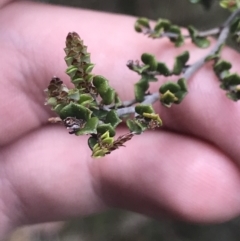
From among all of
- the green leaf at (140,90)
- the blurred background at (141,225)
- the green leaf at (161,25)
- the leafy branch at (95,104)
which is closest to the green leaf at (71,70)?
the leafy branch at (95,104)

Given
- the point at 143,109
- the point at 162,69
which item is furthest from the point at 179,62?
the point at 143,109

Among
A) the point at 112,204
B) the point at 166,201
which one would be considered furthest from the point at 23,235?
the point at 166,201

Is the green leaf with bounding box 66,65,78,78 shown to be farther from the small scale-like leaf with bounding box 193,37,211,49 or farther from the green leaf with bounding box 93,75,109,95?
the small scale-like leaf with bounding box 193,37,211,49

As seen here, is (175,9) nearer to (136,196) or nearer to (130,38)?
(130,38)

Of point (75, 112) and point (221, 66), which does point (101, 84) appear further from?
point (221, 66)

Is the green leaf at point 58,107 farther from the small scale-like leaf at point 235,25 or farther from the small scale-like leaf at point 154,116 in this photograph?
the small scale-like leaf at point 235,25

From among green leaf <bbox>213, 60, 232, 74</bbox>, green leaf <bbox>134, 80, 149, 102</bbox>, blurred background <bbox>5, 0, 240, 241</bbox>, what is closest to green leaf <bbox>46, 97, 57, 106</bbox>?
green leaf <bbox>134, 80, 149, 102</bbox>

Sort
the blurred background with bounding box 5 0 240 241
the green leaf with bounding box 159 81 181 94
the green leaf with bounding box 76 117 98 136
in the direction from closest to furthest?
the green leaf with bounding box 76 117 98 136
the green leaf with bounding box 159 81 181 94
the blurred background with bounding box 5 0 240 241

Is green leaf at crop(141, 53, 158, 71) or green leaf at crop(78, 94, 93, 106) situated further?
green leaf at crop(141, 53, 158, 71)
